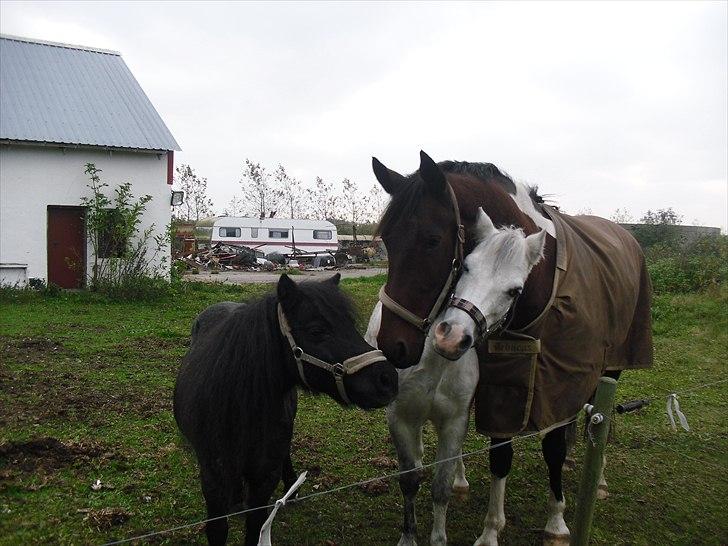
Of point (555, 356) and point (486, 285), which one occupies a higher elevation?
point (486, 285)

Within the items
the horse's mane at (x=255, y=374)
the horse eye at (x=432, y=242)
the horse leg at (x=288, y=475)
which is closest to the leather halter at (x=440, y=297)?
the horse eye at (x=432, y=242)

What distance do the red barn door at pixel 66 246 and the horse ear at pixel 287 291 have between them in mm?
12699

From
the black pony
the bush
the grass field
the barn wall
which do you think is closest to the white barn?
the barn wall

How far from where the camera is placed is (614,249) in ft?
13.1

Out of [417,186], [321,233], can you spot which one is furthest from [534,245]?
[321,233]

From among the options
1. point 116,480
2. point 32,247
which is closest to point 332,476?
point 116,480

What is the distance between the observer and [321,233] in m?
30.9

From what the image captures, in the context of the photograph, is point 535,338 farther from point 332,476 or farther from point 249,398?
point 332,476

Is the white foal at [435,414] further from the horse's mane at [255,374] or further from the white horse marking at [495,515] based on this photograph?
Result: the horse's mane at [255,374]

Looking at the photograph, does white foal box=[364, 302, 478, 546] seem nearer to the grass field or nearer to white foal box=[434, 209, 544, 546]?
the grass field

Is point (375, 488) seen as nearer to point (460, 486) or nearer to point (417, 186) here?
point (460, 486)

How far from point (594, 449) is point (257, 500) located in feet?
5.38

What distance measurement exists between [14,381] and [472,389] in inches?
214

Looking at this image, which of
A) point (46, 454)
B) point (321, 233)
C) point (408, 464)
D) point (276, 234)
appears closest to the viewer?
point (408, 464)
